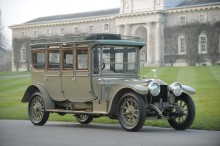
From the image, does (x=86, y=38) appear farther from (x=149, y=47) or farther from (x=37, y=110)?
(x=149, y=47)

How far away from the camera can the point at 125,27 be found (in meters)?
50.3

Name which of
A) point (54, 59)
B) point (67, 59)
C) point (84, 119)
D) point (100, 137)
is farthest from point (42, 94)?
point (100, 137)

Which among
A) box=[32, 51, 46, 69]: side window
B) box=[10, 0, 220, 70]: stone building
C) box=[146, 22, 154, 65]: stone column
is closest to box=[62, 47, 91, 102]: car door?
box=[32, 51, 46, 69]: side window

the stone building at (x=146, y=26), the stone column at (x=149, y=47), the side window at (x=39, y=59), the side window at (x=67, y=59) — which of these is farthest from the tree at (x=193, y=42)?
the side window at (x=67, y=59)

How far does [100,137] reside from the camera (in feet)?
28.6

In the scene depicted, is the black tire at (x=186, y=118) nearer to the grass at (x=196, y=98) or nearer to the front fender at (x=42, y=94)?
the grass at (x=196, y=98)

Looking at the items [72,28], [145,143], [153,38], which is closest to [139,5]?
[153,38]

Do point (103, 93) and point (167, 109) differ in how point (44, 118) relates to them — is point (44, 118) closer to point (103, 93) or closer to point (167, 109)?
point (103, 93)

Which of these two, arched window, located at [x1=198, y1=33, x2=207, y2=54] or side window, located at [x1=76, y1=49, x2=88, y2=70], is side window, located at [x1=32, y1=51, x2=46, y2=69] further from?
arched window, located at [x1=198, y1=33, x2=207, y2=54]

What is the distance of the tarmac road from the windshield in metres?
1.08

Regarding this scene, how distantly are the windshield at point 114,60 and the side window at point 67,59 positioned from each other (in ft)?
2.11

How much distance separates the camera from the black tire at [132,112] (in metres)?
9.33

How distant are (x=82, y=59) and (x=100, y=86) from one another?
0.71 m

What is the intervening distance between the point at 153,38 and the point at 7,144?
134 ft
